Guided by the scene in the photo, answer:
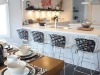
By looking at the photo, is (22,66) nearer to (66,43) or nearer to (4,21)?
(66,43)

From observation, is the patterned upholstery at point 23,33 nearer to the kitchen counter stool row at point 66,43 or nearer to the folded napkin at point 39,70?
the kitchen counter stool row at point 66,43

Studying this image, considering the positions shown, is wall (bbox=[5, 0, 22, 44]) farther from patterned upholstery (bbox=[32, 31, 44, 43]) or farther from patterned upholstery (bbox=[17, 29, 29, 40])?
patterned upholstery (bbox=[32, 31, 44, 43])

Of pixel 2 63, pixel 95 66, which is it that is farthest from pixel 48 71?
pixel 95 66

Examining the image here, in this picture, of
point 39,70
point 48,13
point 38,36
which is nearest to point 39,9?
point 48,13

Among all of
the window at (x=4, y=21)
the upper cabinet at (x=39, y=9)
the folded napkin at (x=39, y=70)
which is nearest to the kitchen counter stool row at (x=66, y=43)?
the window at (x=4, y=21)

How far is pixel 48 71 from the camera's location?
113 cm

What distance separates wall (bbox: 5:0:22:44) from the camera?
4004 millimetres

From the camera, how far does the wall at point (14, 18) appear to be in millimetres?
4004

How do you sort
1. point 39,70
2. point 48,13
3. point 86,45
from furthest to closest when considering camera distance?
point 48,13 → point 86,45 → point 39,70

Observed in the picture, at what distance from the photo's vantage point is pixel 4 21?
4.15 meters

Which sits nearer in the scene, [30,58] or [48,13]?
[30,58]

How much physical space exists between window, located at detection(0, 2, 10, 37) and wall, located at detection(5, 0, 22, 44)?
12 cm

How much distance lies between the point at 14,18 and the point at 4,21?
0.33m

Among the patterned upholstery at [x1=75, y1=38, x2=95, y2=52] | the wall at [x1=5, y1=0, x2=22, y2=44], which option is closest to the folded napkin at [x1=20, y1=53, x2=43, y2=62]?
the patterned upholstery at [x1=75, y1=38, x2=95, y2=52]
